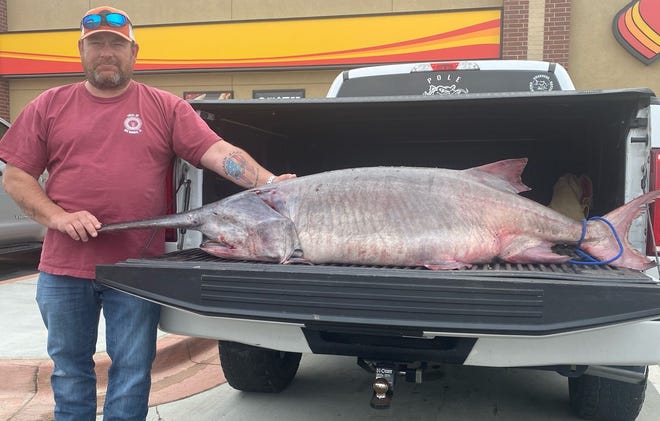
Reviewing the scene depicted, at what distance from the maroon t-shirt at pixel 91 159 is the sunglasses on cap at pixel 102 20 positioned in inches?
11.8

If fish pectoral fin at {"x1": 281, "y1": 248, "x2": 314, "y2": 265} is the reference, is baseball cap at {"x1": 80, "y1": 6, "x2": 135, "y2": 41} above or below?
above

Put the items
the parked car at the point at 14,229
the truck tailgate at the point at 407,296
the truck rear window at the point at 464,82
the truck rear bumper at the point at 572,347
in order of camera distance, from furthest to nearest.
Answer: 1. the parked car at the point at 14,229
2. the truck rear window at the point at 464,82
3. the truck rear bumper at the point at 572,347
4. the truck tailgate at the point at 407,296

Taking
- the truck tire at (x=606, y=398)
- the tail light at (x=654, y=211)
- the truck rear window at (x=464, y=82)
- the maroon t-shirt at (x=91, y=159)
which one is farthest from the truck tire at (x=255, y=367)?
the truck rear window at (x=464, y=82)

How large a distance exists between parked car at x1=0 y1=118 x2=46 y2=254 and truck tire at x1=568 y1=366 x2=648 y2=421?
6.12 m

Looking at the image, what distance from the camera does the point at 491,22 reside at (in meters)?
10.1

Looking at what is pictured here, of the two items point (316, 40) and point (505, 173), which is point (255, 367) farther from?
point (316, 40)

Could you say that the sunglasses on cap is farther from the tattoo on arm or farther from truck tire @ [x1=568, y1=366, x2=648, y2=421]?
truck tire @ [x1=568, y1=366, x2=648, y2=421]

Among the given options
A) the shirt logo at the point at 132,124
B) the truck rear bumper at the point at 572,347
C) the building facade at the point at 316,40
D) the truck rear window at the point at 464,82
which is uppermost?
the building facade at the point at 316,40

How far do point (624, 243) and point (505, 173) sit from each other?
0.58m

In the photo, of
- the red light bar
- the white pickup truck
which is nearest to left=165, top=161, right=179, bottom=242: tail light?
the white pickup truck

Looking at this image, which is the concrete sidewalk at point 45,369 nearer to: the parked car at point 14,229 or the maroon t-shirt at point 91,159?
the maroon t-shirt at point 91,159

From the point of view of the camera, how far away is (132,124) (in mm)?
2729

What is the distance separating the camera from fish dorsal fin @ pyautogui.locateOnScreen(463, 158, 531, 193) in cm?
266

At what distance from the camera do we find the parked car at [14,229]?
708 cm
